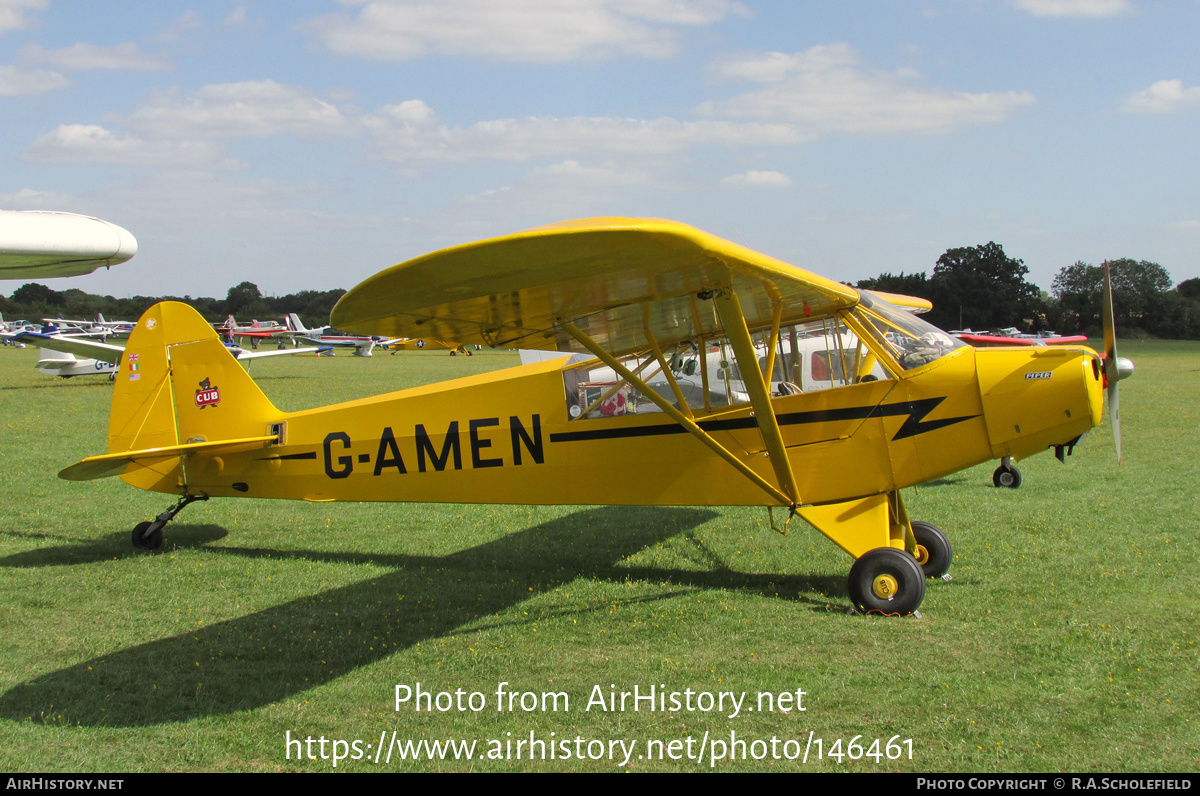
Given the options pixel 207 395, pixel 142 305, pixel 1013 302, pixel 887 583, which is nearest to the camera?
pixel 887 583

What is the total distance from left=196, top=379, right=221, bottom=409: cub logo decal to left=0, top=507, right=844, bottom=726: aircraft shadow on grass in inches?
57.4

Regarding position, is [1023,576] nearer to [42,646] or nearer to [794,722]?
[794,722]

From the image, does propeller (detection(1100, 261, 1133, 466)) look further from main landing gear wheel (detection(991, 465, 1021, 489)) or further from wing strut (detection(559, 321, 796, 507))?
main landing gear wheel (detection(991, 465, 1021, 489))

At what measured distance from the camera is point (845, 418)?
18.9 ft

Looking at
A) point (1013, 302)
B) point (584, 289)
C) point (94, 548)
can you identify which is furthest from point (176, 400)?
point (1013, 302)

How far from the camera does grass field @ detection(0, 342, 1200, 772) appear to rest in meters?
3.78

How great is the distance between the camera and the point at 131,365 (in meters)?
7.57

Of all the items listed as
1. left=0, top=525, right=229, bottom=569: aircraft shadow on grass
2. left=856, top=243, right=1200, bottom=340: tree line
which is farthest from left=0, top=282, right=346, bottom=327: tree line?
left=0, top=525, right=229, bottom=569: aircraft shadow on grass

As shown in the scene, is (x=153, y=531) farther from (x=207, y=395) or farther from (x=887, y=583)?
(x=887, y=583)

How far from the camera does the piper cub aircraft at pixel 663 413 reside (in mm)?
4949

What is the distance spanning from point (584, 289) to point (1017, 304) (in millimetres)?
77383

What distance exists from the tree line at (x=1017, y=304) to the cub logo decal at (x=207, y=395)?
225 feet
